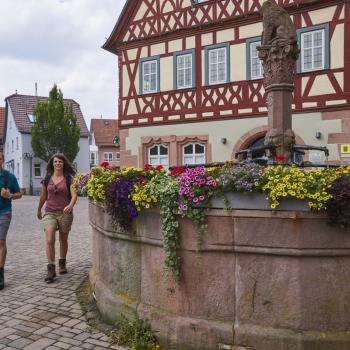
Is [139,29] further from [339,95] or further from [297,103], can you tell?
[339,95]

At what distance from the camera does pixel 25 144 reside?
133 feet

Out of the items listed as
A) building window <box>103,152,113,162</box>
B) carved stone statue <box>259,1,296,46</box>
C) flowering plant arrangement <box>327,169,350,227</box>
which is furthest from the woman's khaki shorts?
building window <box>103,152,113,162</box>

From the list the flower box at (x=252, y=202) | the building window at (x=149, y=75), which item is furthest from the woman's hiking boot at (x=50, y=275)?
the building window at (x=149, y=75)

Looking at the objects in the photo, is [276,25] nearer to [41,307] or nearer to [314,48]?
[41,307]

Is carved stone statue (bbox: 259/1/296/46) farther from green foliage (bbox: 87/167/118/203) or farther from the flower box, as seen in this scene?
the flower box

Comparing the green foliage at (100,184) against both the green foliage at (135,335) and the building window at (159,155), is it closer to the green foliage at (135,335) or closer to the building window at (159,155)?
the green foliage at (135,335)

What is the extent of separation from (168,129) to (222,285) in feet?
49.0

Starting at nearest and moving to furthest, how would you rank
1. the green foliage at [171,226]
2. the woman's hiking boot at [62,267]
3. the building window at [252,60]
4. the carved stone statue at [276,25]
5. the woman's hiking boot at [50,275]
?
the green foliage at [171,226] < the woman's hiking boot at [50,275] < the woman's hiking boot at [62,267] < the carved stone statue at [276,25] < the building window at [252,60]

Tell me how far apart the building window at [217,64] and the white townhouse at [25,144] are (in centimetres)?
2426

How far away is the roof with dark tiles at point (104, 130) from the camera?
51969 millimetres

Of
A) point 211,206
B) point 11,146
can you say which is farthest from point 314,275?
point 11,146

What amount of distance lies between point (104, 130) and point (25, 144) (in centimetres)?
1439

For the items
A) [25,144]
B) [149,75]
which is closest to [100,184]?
[149,75]

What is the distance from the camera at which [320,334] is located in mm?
3277
